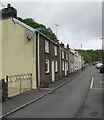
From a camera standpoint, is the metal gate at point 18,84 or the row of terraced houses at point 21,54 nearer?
the metal gate at point 18,84

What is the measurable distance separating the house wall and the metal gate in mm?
976

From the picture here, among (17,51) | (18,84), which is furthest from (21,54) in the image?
(18,84)

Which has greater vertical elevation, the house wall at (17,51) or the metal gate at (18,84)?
Result: the house wall at (17,51)

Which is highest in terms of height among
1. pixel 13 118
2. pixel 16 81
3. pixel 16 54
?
pixel 16 54

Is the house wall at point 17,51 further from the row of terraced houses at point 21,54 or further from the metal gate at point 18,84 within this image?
the metal gate at point 18,84

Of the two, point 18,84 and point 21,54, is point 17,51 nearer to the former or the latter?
point 21,54

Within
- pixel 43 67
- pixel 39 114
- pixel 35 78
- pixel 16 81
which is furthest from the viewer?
pixel 43 67

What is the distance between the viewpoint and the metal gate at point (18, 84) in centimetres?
1473

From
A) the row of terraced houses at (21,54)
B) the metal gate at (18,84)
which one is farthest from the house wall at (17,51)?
the metal gate at (18,84)

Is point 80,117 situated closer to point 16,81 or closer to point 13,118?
point 13,118

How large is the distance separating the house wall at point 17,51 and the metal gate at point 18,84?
3.20 feet

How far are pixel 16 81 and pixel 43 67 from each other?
19.0ft

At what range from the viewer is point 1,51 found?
58.1ft

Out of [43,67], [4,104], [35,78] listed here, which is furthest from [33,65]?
[4,104]
